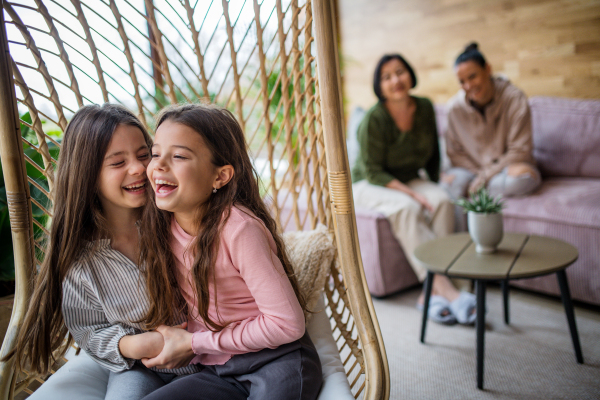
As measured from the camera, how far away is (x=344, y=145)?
0.88m

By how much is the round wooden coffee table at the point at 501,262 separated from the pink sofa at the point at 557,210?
0.26 metres

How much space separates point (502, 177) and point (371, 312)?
5.21 ft

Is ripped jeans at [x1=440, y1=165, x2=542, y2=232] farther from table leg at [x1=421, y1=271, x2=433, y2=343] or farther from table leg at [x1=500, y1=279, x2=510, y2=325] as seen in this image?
table leg at [x1=421, y1=271, x2=433, y2=343]

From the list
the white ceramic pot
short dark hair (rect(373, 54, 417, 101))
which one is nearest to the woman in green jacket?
short dark hair (rect(373, 54, 417, 101))

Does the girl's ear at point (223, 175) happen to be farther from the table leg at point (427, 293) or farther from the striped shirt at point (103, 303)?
the table leg at point (427, 293)

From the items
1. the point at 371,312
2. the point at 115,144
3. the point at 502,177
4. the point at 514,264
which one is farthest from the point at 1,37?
the point at 502,177

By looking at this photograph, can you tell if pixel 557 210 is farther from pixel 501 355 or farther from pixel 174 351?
pixel 174 351

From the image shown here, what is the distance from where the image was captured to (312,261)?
3.45 ft

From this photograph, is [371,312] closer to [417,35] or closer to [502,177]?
[502,177]

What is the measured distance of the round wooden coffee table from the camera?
1.45m

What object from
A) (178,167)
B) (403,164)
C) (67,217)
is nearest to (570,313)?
(403,164)

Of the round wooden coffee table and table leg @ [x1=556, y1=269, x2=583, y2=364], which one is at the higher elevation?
the round wooden coffee table

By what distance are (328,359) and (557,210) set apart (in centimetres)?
144

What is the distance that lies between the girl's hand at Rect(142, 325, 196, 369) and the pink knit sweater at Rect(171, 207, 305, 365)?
2 cm
